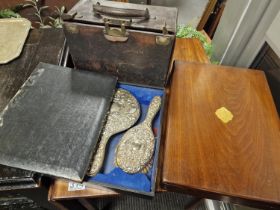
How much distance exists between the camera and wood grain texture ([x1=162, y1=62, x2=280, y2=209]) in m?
0.59

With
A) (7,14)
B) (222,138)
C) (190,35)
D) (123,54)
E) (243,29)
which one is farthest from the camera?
(190,35)

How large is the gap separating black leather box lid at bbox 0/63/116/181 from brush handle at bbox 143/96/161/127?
16 cm

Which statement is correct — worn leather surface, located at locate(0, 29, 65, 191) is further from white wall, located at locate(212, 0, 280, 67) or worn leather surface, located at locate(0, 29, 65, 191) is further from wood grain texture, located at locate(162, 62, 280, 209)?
white wall, located at locate(212, 0, 280, 67)

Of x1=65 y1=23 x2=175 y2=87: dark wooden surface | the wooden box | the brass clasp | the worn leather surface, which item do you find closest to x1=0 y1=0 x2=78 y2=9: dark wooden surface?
the worn leather surface

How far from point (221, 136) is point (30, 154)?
0.60 meters

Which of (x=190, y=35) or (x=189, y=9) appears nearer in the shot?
(x=190, y=35)

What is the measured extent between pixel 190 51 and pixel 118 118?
24.0 inches

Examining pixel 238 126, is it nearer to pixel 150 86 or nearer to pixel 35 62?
pixel 150 86

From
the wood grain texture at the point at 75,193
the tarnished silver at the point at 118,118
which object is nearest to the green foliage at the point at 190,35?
the tarnished silver at the point at 118,118

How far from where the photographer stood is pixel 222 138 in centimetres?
67

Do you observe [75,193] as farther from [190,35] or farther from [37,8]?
[37,8]

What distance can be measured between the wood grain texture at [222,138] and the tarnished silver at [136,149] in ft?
0.25

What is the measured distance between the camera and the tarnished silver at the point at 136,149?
68 centimetres

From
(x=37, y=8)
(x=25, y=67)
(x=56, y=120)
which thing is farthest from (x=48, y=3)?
(x=56, y=120)
